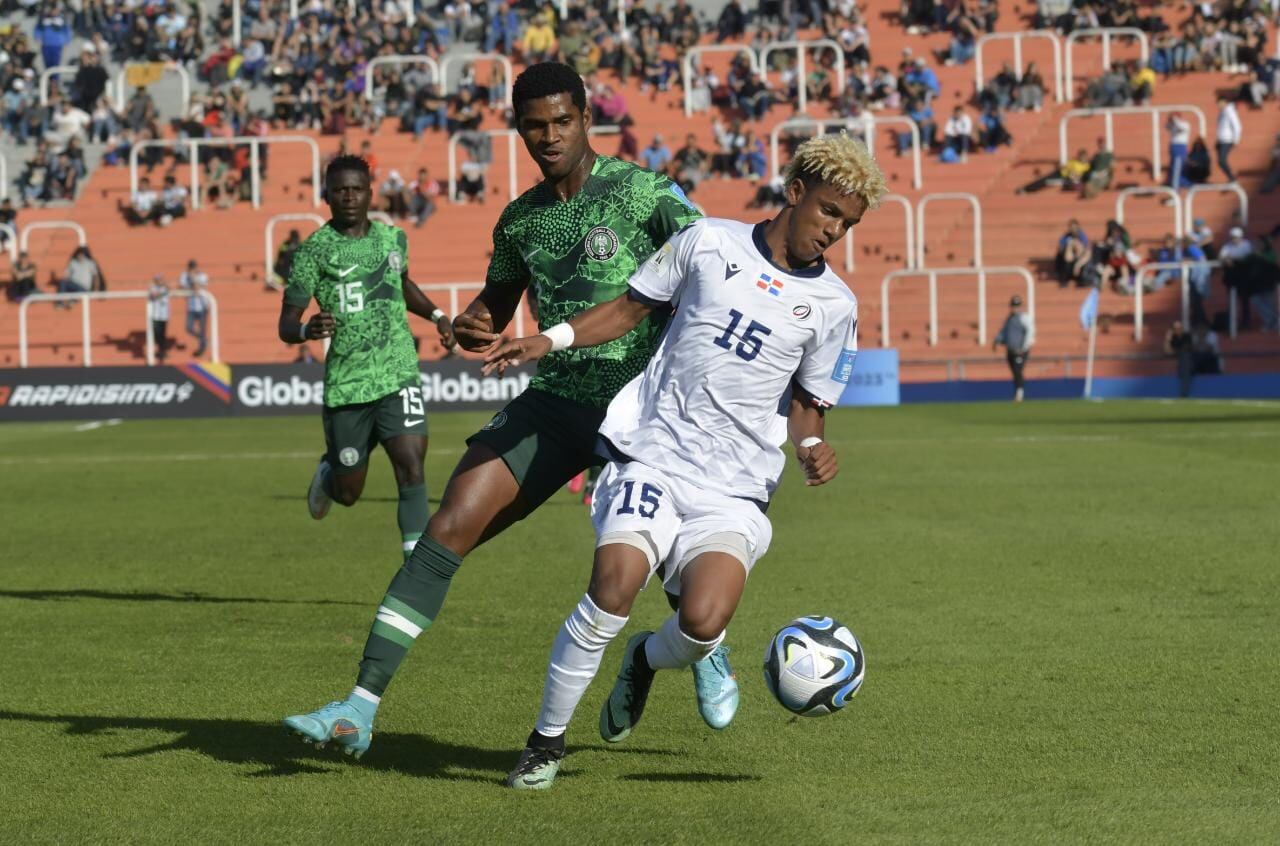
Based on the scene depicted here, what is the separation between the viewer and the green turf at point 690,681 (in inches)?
229

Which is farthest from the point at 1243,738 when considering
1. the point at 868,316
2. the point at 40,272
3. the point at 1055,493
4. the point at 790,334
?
the point at 40,272

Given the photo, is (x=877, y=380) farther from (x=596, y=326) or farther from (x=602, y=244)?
(x=596, y=326)

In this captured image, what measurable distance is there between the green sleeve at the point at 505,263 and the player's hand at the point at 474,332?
Answer: 0.69 metres

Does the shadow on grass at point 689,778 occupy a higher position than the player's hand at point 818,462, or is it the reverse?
the player's hand at point 818,462

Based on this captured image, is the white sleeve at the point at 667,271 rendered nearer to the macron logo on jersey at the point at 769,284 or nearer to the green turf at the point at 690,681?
the macron logo on jersey at the point at 769,284

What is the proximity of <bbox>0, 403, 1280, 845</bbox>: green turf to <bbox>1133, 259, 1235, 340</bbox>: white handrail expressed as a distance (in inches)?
798

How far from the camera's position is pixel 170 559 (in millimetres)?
13414

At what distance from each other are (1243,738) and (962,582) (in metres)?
4.63

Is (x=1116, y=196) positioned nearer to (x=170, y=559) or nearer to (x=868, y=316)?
(x=868, y=316)

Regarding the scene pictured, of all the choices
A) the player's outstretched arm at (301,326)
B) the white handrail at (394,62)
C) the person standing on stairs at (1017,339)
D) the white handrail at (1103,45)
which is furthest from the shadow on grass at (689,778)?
the white handrail at (394,62)

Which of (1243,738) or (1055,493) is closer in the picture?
(1243,738)

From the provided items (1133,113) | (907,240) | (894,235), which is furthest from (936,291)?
(1133,113)

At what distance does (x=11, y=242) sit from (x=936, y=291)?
62.1 ft

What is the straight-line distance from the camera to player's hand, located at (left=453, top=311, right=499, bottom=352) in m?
6.33
